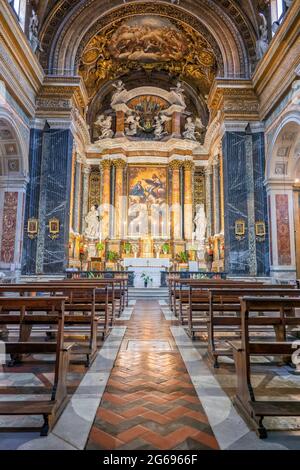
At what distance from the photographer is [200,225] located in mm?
16891

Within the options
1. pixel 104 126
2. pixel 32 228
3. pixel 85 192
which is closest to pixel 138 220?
pixel 85 192

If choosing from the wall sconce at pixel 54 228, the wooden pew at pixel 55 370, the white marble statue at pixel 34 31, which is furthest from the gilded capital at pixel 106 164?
the wooden pew at pixel 55 370

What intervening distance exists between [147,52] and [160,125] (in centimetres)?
351

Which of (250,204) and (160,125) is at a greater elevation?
(160,125)

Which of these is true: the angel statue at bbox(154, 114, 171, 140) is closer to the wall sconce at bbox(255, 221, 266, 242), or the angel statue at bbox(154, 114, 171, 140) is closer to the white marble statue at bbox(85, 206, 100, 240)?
the white marble statue at bbox(85, 206, 100, 240)

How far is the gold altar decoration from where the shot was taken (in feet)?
45.5

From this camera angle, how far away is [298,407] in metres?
2.37

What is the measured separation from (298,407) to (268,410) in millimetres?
268

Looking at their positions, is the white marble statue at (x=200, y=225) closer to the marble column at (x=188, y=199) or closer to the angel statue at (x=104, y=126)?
the marble column at (x=188, y=199)

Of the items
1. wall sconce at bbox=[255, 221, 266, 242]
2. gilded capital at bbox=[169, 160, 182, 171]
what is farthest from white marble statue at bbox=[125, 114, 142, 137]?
wall sconce at bbox=[255, 221, 266, 242]

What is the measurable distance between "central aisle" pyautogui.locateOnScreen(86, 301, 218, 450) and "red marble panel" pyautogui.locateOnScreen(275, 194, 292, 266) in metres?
7.84

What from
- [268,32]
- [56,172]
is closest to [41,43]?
[56,172]

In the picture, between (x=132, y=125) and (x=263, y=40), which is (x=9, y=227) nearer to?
(x=132, y=125)

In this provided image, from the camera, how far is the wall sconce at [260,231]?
11500 millimetres
